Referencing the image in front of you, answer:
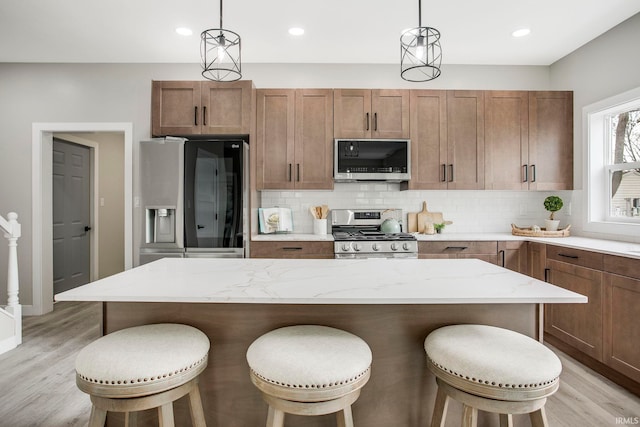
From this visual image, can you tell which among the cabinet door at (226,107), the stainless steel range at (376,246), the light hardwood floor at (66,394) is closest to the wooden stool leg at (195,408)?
the light hardwood floor at (66,394)

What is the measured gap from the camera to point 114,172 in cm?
532

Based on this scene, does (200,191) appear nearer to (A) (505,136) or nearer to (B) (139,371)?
(B) (139,371)

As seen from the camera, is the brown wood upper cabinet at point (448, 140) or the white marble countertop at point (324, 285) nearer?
the white marble countertop at point (324, 285)

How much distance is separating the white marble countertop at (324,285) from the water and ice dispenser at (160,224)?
1436mm

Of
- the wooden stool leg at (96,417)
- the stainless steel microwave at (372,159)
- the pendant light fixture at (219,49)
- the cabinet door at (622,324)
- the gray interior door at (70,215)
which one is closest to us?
the wooden stool leg at (96,417)

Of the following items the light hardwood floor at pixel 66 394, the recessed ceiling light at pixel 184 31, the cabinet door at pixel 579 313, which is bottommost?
the light hardwood floor at pixel 66 394

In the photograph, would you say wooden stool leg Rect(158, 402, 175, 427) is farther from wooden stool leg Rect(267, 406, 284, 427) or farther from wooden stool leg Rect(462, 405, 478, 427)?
wooden stool leg Rect(462, 405, 478, 427)

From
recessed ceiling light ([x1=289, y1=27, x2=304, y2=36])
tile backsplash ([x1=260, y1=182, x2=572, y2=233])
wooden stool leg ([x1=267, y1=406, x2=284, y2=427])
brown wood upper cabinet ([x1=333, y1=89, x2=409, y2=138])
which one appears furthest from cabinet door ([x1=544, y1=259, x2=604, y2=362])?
recessed ceiling light ([x1=289, y1=27, x2=304, y2=36])

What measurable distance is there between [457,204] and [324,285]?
9.79ft

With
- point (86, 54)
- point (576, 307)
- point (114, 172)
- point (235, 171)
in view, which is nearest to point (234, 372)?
point (235, 171)

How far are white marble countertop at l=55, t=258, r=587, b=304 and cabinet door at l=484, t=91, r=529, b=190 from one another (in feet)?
6.81

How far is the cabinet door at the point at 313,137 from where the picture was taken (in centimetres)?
360

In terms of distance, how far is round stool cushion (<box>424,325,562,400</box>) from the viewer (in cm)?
111

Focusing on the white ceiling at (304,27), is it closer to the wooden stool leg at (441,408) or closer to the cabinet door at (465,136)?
the cabinet door at (465,136)
